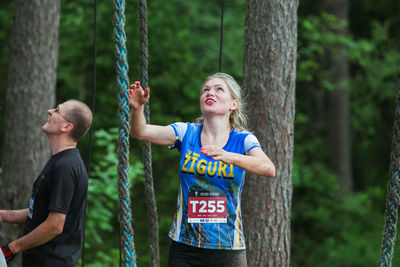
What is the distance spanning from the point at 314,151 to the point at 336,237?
123 inches

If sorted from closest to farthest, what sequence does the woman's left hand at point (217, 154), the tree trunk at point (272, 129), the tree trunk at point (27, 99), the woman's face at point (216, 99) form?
the woman's left hand at point (217, 154) < the woman's face at point (216, 99) < the tree trunk at point (272, 129) < the tree trunk at point (27, 99)

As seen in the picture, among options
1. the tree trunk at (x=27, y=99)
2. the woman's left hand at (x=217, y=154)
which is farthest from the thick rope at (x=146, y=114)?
the tree trunk at (x=27, y=99)

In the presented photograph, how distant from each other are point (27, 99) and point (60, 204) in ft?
9.45

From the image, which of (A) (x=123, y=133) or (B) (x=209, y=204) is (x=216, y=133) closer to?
(B) (x=209, y=204)

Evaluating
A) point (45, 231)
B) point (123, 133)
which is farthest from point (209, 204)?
point (45, 231)

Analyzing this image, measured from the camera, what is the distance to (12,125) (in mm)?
5289

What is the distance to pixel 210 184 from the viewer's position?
103 inches

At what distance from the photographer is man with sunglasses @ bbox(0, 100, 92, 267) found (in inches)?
105

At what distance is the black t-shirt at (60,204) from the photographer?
2.69 meters

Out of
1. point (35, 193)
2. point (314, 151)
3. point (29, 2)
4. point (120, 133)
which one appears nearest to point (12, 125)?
point (29, 2)

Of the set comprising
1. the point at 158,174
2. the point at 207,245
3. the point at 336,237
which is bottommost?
the point at 336,237

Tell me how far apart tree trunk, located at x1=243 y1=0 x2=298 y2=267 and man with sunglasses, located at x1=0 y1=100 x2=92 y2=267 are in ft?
3.99

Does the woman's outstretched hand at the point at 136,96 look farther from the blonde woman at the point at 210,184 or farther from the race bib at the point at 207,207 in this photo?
the race bib at the point at 207,207

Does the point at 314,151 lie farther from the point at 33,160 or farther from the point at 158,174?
the point at 33,160
